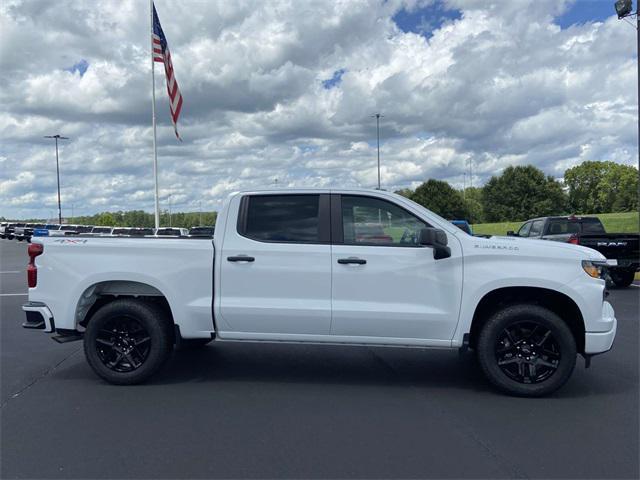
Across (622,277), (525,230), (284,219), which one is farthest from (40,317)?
(525,230)

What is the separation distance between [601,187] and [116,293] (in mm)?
125054

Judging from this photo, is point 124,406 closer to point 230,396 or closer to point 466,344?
point 230,396

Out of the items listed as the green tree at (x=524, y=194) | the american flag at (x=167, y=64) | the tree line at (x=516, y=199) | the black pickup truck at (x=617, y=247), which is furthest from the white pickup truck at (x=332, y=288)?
the green tree at (x=524, y=194)

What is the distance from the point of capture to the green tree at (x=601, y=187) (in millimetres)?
105938

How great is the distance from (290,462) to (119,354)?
258cm

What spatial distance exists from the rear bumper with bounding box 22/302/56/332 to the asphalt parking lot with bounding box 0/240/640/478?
1.90 feet

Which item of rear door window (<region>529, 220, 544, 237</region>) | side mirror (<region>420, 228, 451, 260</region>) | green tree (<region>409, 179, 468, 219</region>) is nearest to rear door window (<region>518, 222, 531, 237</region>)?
rear door window (<region>529, 220, 544, 237</region>)

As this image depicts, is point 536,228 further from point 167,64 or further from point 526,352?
point 167,64

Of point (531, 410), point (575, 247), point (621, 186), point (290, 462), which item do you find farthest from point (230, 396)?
point (621, 186)

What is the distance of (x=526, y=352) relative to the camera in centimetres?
523

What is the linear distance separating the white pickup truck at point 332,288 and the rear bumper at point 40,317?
0.01m

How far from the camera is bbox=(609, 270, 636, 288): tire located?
13.3 m

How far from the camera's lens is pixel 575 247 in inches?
212

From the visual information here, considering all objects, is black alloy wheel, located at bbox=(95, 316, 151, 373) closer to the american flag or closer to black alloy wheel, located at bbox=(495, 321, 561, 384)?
black alloy wheel, located at bbox=(495, 321, 561, 384)
